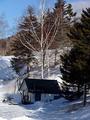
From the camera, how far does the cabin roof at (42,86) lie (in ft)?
195

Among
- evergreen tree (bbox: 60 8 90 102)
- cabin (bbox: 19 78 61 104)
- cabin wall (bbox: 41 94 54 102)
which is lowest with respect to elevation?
cabin wall (bbox: 41 94 54 102)

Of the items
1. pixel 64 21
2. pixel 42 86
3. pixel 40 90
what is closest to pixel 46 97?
pixel 40 90

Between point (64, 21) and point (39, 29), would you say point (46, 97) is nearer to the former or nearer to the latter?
point (39, 29)

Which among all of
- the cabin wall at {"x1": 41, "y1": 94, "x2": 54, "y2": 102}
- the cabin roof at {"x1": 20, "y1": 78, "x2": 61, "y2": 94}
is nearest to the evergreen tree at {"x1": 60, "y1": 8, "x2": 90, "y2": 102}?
the cabin wall at {"x1": 41, "y1": 94, "x2": 54, "y2": 102}

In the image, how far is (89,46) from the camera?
1377 inches

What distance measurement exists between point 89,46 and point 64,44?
122 feet

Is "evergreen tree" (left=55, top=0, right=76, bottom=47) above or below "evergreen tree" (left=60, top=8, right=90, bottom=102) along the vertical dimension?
above

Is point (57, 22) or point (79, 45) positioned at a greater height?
point (57, 22)

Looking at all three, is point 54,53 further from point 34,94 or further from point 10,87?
point 34,94

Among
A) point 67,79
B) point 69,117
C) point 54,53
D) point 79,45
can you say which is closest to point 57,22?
point 54,53

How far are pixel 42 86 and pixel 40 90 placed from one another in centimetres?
61

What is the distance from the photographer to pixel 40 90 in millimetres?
60219

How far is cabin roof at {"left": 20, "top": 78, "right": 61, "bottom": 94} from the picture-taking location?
59406mm

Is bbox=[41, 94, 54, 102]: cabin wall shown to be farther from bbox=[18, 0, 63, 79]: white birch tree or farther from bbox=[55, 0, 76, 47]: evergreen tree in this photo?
bbox=[55, 0, 76, 47]: evergreen tree
